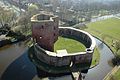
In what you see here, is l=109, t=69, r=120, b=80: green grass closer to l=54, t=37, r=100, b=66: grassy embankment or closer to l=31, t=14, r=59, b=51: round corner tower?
l=54, t=37, r=100, b=66: grassy embankment

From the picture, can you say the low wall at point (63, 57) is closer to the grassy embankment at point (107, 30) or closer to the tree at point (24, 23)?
the grassy embankment at point (107, 30)

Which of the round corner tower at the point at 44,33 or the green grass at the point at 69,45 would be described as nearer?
the round corner tower at the point at 44,33

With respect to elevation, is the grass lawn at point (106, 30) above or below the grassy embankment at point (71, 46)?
below

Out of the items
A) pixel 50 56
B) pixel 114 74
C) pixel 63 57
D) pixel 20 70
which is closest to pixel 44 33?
pixel 50 56

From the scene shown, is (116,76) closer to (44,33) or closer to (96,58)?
(96,58)

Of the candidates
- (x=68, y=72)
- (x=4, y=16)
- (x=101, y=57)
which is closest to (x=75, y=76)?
(x=68, y=72)

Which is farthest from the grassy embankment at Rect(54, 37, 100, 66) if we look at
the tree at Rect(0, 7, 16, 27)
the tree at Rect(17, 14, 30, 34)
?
the tree at Rect(0, 7, 16, 27)

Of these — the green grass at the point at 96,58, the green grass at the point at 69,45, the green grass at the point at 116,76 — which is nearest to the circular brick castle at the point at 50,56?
the green grass at the point at 96,58
